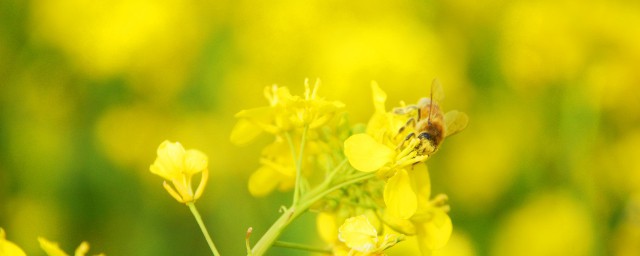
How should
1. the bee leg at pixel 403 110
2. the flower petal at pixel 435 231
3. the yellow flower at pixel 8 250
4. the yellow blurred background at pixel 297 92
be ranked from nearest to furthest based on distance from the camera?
the yellow flower at pixel 8 250 → the flower petal at pixel 435 231 → the bee leg at pixel 403 110 → the yellow blurred background at pixel 297 92

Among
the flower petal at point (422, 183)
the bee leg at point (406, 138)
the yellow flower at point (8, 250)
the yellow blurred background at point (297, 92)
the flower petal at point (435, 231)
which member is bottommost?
the yellow blurred background at point (297, 92)

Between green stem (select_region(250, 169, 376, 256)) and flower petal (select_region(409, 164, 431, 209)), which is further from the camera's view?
flower petal (select_region(409, 164, 431, 209))

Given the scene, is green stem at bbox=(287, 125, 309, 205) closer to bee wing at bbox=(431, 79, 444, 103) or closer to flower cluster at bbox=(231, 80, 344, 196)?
flower cluster at bbox=(231, 80, 344, 196)

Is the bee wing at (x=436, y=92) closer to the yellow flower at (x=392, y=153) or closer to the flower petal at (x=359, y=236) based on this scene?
the yellow flower at (x=392, y=153)

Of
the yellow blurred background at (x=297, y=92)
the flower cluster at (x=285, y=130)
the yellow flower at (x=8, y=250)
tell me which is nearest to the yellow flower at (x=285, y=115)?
the flower cluster at (x=285, y=130)

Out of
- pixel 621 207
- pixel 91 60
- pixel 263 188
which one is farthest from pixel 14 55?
pixel 263 188

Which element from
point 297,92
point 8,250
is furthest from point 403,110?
point 297,92

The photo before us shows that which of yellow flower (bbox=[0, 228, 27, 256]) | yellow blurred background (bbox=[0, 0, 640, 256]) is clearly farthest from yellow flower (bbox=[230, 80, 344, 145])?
yellow blurred background (bbox=[0, 0, 640, 256])
